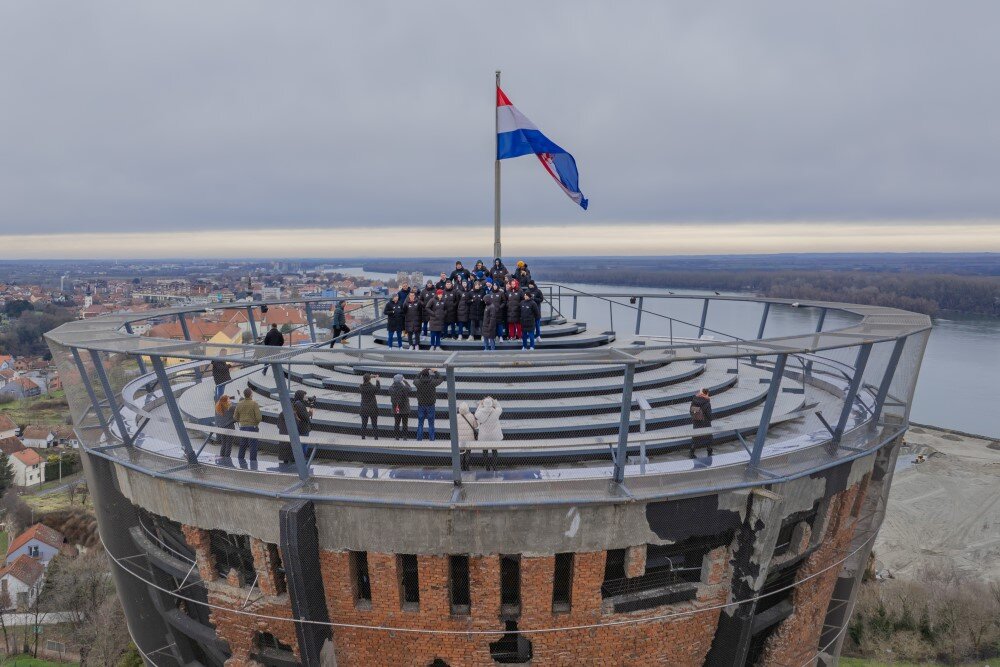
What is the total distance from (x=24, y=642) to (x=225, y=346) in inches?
1919

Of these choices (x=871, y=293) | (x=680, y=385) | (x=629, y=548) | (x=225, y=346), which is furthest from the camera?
(x=871, y=293)

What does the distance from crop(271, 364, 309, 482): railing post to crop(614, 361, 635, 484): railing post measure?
174 inches

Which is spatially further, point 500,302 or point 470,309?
point 470,309

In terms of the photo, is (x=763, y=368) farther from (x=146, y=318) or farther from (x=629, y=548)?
(x=146, y=318)

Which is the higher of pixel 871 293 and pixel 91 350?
pixel 91 350

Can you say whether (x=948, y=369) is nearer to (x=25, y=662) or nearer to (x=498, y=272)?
(x=498, y=272)

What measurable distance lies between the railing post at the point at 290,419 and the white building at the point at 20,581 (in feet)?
161

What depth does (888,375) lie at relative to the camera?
9320 mm

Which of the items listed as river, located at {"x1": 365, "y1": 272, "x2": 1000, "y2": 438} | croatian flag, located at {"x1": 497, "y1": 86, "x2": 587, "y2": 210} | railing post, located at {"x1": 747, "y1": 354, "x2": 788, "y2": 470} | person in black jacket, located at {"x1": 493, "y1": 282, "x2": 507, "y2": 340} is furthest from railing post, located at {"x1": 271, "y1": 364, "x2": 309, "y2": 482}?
river, located at {"x1": 365, "y1": 272, "x2": 1000, "y2": 438}

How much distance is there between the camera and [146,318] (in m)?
12.7

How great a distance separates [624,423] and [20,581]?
56693mm

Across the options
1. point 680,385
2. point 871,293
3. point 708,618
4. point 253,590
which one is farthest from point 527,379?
point 871,293

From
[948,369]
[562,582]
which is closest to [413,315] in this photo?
[562,582]

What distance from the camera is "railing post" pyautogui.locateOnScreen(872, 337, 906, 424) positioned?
893 centimetres
